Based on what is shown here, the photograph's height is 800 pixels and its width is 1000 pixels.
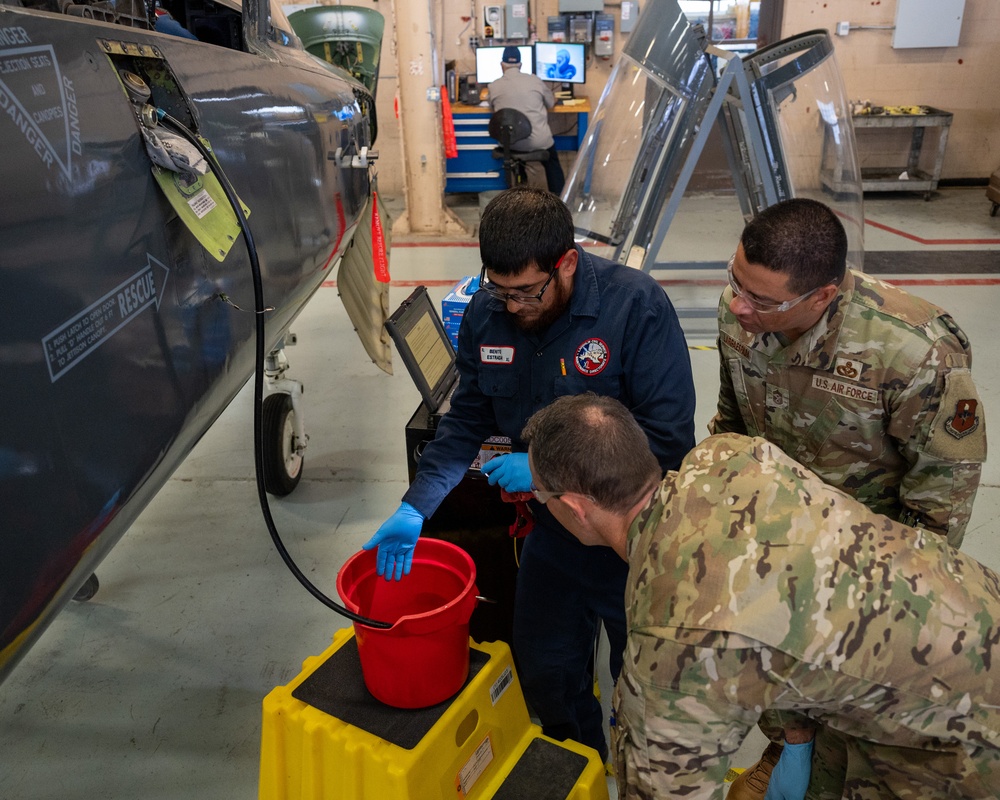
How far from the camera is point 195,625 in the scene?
2740 millimetres

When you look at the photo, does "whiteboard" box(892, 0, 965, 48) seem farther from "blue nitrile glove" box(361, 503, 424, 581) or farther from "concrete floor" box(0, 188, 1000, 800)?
"blue nitrile glove" box(361, 503, 424, 581)

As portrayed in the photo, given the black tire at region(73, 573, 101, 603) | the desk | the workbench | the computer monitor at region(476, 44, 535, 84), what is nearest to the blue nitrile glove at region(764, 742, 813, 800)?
the black tire at region(73, 573, 101, 603)

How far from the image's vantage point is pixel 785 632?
1164mm

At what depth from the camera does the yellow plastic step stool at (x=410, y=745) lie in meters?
1.68

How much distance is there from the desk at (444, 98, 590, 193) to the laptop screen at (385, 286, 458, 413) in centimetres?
629

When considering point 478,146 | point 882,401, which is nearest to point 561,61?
point 478,146

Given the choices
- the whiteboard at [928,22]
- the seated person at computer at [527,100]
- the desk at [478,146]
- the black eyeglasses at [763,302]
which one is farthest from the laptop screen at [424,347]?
the whiteboard at [928,22]

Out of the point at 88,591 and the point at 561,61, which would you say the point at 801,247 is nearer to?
the point at 88,591

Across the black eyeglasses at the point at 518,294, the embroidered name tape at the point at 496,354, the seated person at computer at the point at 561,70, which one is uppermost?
the seated person at computer at the point at 561,70

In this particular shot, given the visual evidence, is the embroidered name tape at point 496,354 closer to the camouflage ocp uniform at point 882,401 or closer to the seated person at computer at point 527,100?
the camouflage ocp uniform at point 882,401

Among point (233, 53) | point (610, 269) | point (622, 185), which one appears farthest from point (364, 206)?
point (622, 185)

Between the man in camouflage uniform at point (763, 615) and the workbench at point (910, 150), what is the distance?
7599 millimetres

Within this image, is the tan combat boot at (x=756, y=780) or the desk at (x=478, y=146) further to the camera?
the desk at (x=478, y=146)

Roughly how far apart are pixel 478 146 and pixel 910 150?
4840 millimetres
